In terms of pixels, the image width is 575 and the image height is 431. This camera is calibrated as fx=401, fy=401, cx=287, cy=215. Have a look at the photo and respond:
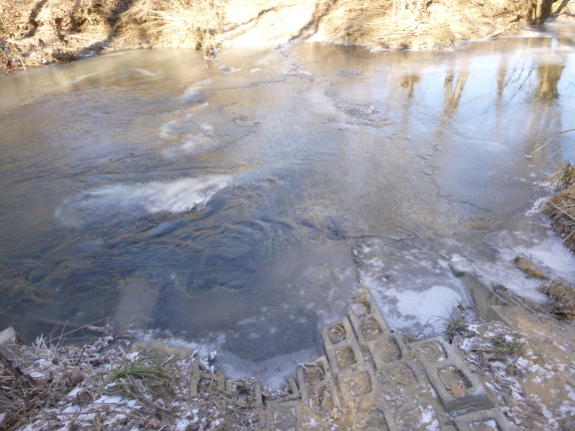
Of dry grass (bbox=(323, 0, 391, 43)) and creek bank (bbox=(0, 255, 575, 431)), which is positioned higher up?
dry grass (bbox=(323, 0, 391, 43))

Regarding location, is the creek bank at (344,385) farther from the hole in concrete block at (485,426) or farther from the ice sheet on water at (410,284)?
the ice sheet on water at (410,284)

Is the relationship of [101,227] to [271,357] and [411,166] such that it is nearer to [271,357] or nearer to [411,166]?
[271,357]

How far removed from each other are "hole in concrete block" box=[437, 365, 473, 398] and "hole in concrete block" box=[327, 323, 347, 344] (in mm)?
903

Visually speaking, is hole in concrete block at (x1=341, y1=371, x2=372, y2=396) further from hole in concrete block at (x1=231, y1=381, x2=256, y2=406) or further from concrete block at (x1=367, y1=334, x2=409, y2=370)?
hole in concrete block at (x1=231, y1=381, x2=256, y2=406)

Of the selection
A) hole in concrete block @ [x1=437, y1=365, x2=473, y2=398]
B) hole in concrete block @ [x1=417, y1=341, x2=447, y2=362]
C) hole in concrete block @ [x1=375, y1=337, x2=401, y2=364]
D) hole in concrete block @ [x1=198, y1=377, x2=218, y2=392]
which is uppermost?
hole in concrete block @ [x1=437, y1=365, x2=473, y2=398]

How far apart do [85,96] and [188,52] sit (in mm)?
4689

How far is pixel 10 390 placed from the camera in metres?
2.53

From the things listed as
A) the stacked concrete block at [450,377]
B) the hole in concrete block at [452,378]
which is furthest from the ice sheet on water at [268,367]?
the hole in concrete block at [452,378]

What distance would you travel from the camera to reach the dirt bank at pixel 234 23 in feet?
39.8

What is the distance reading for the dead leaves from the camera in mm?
2595

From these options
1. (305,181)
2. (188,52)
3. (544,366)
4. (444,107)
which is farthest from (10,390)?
(188,52)

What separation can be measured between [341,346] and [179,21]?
12.8 m

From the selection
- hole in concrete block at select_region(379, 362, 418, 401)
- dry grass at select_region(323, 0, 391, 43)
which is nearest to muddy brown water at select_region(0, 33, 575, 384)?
hole in concrete block at select_region(379, 362, 418, 401)

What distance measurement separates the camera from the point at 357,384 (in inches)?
115
